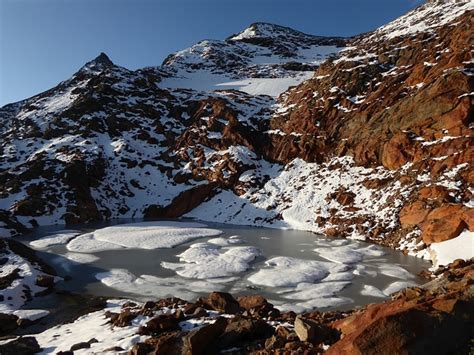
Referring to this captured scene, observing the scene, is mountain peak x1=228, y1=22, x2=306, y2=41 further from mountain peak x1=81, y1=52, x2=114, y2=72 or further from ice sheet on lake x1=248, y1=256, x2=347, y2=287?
ice sheet on lake x1=248, y1=256, x2=347, y2=287

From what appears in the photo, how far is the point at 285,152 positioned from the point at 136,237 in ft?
101

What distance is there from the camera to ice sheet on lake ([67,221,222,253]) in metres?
37.5

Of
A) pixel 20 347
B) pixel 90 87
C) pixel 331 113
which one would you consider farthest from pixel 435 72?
pixel 90 87

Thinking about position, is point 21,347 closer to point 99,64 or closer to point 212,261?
point 212,261

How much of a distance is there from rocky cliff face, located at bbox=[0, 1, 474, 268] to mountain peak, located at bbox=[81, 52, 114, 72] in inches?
2836

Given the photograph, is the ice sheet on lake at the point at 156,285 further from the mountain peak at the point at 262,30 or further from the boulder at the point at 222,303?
the mountain peak at the point at 262,30

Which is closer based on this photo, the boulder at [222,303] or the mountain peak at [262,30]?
the boulder at [222,303]

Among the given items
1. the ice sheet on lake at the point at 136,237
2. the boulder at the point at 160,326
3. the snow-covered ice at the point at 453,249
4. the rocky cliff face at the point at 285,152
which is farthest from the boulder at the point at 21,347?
the rocky cliff face at the point at 285,152

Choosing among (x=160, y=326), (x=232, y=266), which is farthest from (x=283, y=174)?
(x=160, y=326)

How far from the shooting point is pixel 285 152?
206 feet

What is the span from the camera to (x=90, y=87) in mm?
97188

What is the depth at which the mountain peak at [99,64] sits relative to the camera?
16429 centimetres

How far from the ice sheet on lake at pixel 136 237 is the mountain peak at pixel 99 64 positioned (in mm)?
131855

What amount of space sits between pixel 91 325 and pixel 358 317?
38.2 ft
